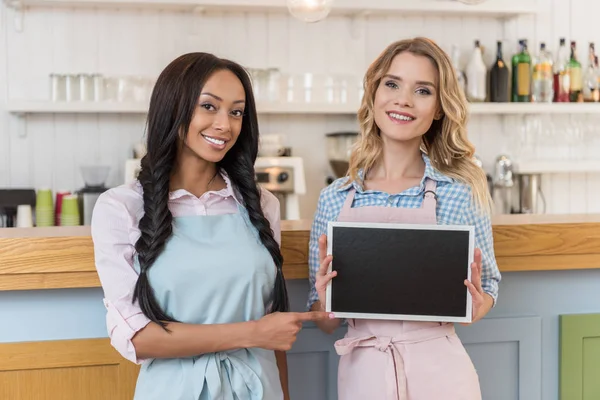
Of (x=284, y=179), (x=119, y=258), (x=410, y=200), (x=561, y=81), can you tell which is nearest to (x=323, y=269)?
(x=410, y=200)

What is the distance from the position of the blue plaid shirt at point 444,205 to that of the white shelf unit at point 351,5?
102 inches

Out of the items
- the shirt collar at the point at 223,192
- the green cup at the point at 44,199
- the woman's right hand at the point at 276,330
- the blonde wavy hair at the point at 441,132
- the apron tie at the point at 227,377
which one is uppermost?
the blonde wavy hair at the point at 441,132

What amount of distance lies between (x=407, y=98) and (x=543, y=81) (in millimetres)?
3165

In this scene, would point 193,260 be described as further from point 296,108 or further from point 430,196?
point 296,108

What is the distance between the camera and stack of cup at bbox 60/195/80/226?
386cm

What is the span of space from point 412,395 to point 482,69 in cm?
323

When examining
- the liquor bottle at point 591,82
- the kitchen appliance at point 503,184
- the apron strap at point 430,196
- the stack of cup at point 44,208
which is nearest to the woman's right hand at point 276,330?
the apron strap at point 430,196

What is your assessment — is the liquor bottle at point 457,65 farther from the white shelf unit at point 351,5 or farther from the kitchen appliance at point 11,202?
the kitchen appliance at point 11,202

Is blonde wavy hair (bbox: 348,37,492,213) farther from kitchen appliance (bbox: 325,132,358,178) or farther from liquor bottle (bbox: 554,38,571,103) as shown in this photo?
liquor bottle (bbox: 554,38,571,103)

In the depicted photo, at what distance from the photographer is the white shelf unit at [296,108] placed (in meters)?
3.96

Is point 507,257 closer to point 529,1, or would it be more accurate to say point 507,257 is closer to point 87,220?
point 87,220

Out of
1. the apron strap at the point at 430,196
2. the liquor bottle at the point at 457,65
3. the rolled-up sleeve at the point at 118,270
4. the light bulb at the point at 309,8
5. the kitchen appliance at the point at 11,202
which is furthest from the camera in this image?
the liquor bottle at the point at 457,65

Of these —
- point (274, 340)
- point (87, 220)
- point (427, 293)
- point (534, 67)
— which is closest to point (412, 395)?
point (427, 293)

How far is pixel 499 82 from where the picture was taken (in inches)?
176
